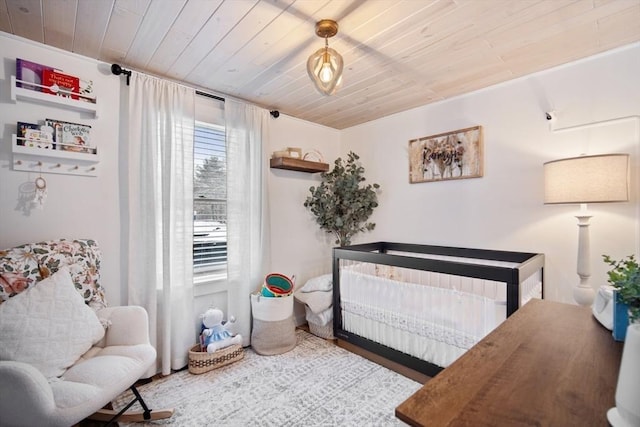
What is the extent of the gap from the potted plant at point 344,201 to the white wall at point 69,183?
5.69 feet

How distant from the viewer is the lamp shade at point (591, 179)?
61.9 inches

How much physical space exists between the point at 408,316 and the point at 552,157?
1508 millimetres

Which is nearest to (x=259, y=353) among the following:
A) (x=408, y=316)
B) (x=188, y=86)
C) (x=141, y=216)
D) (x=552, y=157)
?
(x=408, y=316)

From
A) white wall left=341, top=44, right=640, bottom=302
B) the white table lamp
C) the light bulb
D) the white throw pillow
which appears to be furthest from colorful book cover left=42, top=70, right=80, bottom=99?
the white table lamp

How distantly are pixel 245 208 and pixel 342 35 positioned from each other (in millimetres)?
1550

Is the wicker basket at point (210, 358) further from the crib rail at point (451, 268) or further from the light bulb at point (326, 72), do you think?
the light bulb at point (326, 72)

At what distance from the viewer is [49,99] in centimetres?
Result: 176

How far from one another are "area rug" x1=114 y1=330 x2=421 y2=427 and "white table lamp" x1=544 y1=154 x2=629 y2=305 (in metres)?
1.30

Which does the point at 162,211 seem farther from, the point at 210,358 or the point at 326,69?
the point at 326,69

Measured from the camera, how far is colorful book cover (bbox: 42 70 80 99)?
176 cm

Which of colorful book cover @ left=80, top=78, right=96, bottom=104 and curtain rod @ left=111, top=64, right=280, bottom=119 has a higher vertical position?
curtain rod @ left=111, top=64, right=280, bottom=119

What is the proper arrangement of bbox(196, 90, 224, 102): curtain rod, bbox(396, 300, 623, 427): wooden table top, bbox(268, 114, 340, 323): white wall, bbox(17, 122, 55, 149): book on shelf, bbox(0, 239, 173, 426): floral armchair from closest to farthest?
1. bbox(396, 300, 623, 427): wooden table top
2. bbox(0, 239, 173, 426): floral armchair
3. bbox(17, 122, 55, 149): book on shelf
4. bbox(196, 90, 224, 102): curtain rod
5. bbox(268, 114, 340, 323): white wall

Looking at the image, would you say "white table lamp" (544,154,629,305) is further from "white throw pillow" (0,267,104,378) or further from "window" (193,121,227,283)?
"white throw pillow" (0,267,104,378)

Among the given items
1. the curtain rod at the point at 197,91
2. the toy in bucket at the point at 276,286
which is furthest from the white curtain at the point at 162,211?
the toy in bucket at the point at 276,286
